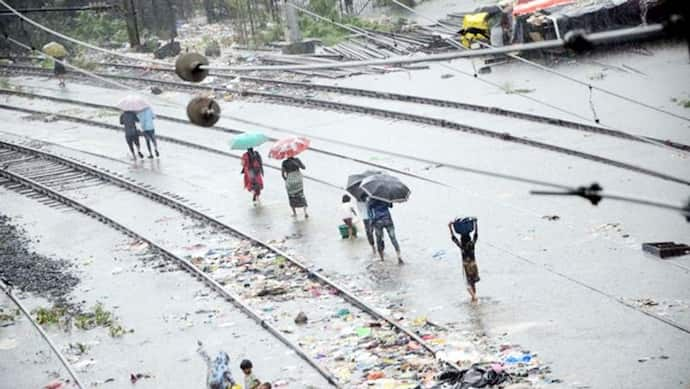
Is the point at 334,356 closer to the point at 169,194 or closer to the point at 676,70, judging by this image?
the point at 169,194

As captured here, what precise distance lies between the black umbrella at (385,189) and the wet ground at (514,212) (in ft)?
3.96

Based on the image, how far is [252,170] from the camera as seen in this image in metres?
21.2

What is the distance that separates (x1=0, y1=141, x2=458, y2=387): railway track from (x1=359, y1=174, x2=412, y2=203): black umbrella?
1440 millimetres

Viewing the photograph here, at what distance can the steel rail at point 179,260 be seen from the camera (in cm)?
1384

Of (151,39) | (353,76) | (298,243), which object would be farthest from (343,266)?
(151,39)

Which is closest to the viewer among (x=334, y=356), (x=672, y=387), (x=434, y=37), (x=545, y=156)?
(x=672, y=387)

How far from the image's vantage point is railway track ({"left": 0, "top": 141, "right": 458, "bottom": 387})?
13195 millimetres

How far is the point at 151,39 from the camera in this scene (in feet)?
147

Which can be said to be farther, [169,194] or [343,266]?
[169,194]

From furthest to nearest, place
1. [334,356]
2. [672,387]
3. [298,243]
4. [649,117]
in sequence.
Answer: [649,117] < [298,243] < [334,356] < [672,387]

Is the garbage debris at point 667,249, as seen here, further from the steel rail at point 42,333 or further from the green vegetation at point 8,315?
the green vegetation at point 8,315

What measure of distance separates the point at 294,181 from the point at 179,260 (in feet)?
8.47

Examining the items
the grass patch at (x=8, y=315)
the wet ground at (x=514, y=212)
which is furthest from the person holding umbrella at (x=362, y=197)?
the grass patch at (x=8, y=315)

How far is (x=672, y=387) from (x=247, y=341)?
18.4ft
